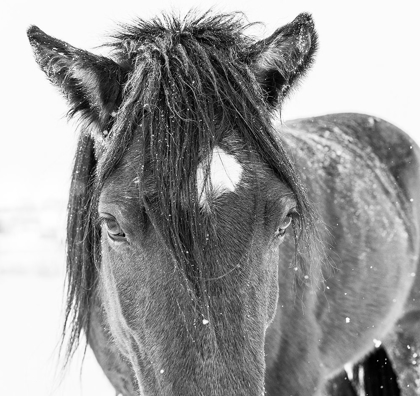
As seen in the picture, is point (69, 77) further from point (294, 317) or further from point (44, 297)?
point (44, 297)

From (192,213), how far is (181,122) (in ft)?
1.32

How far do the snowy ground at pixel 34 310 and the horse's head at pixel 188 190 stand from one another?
91 centimetres

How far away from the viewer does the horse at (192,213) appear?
1.84m

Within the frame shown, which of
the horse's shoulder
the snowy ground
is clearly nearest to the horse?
the snowy ground

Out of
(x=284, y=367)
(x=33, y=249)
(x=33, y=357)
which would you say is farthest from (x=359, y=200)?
(x=33, y=249)

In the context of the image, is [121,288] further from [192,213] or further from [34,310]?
[34,310]

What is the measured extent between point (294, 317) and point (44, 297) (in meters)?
6.59

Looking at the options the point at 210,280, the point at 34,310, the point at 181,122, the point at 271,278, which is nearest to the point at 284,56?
the point at 181,122

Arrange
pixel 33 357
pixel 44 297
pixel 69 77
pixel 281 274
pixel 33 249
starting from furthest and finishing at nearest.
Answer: pixel 33 249
pixel 44 297
pixel 33 357
pixel 281 274
pixel 69 77

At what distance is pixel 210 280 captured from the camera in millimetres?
1836

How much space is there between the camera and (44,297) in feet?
29.0

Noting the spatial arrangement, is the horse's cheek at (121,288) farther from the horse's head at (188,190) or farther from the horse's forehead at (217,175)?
the horse's forehead at (217,175)

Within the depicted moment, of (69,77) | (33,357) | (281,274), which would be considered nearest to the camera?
(69,77)

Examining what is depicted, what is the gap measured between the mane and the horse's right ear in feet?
0.25
